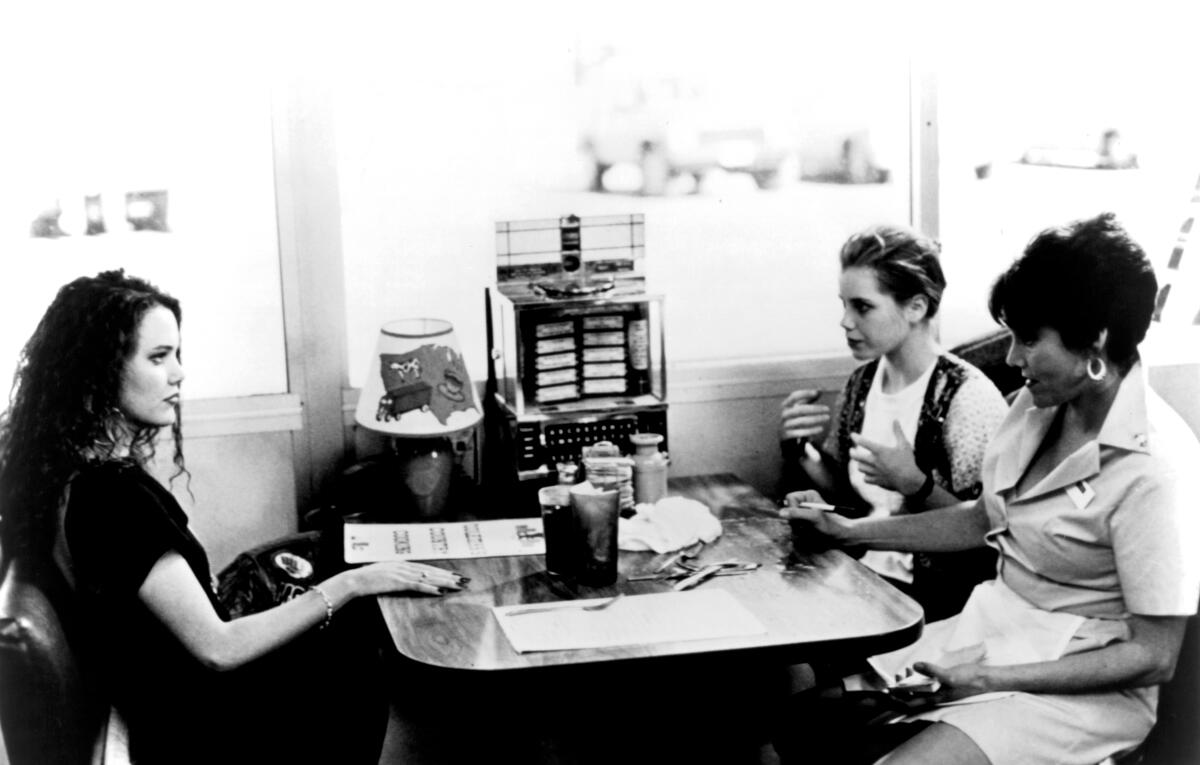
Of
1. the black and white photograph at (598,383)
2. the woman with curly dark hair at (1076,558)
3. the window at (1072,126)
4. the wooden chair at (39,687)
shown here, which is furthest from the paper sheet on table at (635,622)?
the window at (1072,126)

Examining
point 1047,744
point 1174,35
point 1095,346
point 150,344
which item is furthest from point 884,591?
point 1174,35

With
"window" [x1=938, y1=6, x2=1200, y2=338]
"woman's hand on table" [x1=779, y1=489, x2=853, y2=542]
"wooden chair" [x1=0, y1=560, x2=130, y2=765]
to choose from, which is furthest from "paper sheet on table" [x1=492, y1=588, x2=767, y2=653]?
"window" [x1=938, y1=6, x2=1200, y2=338]

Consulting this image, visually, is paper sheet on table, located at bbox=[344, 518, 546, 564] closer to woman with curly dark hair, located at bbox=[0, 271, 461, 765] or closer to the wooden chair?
woman with curly dark hair, located at bbox=[0, 271, 461, 765]

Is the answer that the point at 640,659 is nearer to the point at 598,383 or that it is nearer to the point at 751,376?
the point at 598,383

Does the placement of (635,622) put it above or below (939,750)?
above

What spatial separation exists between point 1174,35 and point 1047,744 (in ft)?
7.35

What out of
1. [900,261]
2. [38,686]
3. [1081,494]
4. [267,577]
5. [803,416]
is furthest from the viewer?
[803,416]

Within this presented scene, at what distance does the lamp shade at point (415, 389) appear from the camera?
298 centimetres

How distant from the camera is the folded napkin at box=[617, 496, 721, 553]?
2607mm

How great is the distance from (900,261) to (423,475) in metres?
1.13

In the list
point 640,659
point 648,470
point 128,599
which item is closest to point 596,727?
point 648,470

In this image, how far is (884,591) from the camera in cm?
232

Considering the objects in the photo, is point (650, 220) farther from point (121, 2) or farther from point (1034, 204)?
point (121, 2)

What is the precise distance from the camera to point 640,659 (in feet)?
6.62
